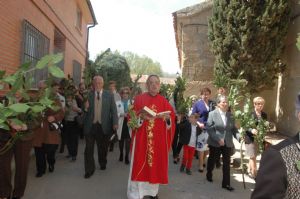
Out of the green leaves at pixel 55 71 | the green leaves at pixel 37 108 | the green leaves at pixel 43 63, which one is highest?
the green leaves at pixel 43 63

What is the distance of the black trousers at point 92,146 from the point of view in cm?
790

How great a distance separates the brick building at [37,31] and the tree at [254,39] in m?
5.35

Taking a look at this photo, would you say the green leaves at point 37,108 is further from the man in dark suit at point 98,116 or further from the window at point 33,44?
the window at point 33,44

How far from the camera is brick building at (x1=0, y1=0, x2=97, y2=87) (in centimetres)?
787

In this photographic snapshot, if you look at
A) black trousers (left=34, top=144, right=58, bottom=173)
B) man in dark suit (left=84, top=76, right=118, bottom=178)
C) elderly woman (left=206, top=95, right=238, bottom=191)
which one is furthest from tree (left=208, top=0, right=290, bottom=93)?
black trousers (left=34, top=144, right=58, bottom=173)

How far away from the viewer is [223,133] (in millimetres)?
7449

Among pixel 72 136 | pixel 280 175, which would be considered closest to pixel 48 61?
pixel 280 175

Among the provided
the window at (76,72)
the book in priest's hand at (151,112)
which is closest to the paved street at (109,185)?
the book in priest's hand at (151,112)

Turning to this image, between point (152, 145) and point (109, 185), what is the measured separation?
4.37ft

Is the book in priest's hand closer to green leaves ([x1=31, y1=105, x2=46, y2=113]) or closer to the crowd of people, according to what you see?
the crowd of people

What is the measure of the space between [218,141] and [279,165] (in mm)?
5552

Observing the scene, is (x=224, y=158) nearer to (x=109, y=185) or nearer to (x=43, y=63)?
(x=109, y=185)

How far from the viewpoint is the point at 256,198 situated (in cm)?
188

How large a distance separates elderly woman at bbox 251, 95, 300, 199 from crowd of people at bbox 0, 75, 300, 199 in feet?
11.5
